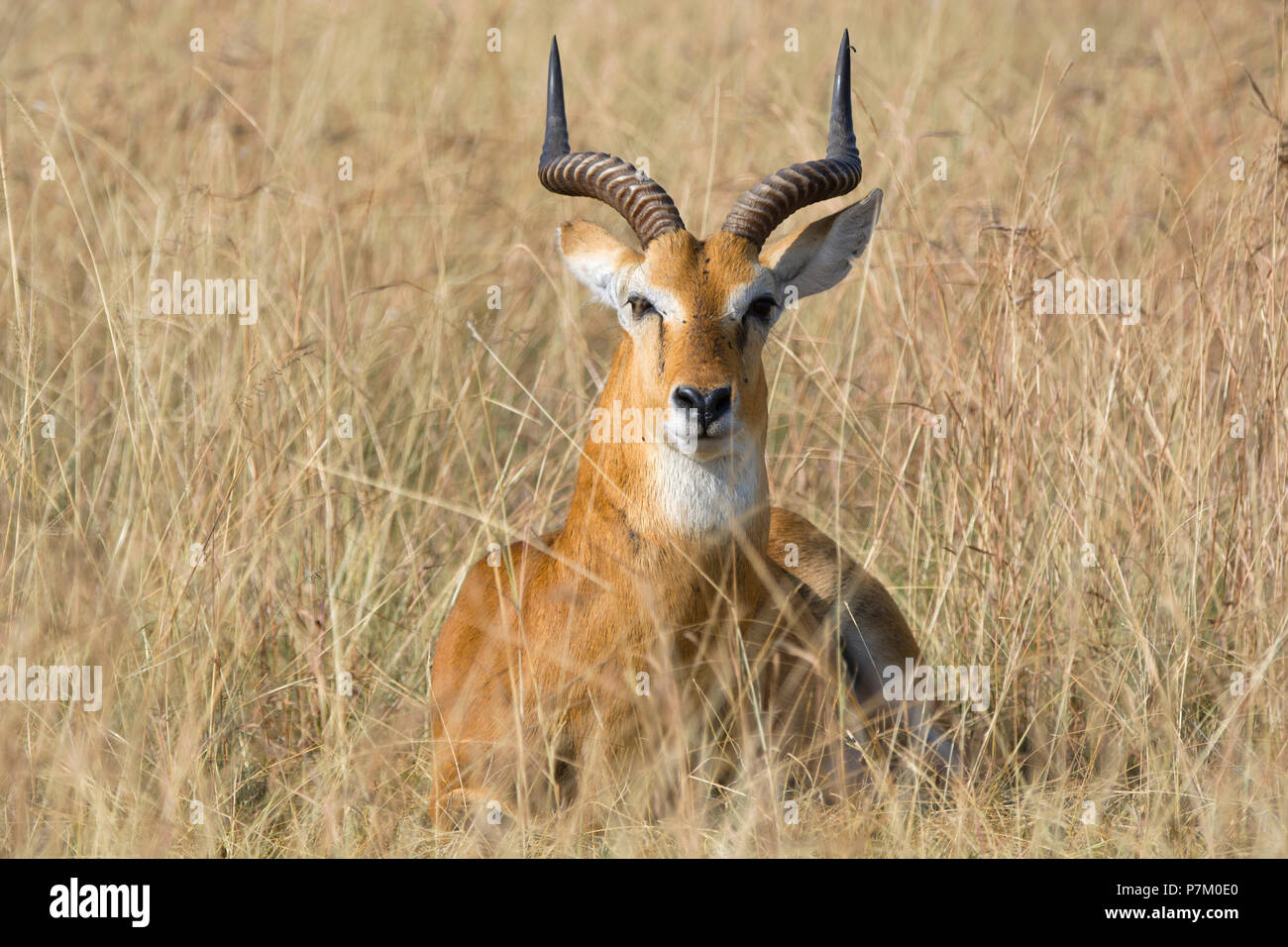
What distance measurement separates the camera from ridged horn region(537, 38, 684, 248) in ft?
19.9

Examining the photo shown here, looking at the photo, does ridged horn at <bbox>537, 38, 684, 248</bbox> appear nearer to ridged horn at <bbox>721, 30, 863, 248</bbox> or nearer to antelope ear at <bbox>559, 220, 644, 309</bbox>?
antelope ear at <bbox>559, 220, 644, 309</bbox>

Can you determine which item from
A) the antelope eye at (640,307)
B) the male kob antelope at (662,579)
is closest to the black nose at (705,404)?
the male kob antelope at (662,579)

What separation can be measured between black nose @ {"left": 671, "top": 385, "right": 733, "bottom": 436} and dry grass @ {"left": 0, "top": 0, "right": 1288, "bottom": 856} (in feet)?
4.21

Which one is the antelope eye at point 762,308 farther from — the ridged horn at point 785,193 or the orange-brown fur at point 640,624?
the ridged horn at point 785,193

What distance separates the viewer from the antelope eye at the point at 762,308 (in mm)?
5965

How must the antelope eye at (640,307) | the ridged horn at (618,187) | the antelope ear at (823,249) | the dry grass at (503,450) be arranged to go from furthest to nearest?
the antelope ear at (823,249) < the ridged horn at (618,187) < the antelope eye at (640,307) < the dry grass at (503,450)

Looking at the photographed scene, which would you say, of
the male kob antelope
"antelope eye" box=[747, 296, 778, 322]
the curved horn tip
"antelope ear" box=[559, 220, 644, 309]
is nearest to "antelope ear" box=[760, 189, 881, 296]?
the male kob antelope

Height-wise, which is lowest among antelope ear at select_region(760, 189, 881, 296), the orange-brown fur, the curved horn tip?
the orange-brown fur

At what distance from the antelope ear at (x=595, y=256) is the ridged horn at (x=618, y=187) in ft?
0.46

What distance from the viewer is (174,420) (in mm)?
7586

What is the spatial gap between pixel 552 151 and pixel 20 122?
5490mm

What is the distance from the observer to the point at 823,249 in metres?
6.41
